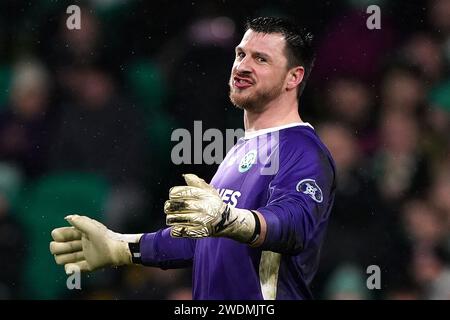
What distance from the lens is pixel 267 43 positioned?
3.56m

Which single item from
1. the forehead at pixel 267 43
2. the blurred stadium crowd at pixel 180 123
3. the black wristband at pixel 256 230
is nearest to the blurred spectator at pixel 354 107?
the blurred stadium crowd at pixel 180 123

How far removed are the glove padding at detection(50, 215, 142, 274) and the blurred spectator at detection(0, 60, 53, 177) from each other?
1467 millimetres

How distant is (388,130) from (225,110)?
1004mm

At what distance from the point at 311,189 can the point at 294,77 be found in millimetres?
635

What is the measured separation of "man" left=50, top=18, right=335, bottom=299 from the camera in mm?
2854

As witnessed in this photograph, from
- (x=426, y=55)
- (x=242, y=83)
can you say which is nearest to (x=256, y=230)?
(x=242, y=83)

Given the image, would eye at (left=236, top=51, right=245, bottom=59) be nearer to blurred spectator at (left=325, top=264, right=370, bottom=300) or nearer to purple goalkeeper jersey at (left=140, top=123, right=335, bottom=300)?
purple goalkeeper jersey at (left=140, top=123, right=335, bottom=300)

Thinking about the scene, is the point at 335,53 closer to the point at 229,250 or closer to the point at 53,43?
the point at 53,43

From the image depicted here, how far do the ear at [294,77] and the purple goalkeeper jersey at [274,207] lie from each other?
196 millimetres

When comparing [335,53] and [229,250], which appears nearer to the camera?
[229,250]

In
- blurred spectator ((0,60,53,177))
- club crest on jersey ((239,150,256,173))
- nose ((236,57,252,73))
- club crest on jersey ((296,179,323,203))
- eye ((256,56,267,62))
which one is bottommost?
club crest on jersey ((296,179,323,203))

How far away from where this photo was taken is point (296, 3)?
5.18 metres

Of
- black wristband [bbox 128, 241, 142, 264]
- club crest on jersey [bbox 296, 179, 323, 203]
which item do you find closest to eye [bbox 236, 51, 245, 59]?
club crest on jersey [bbox 296, 179, 323, 203]
